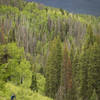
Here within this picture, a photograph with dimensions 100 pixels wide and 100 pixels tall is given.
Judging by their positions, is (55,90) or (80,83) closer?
(80,83)

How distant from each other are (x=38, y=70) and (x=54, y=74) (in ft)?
113

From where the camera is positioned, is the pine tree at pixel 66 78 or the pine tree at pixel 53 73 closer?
the pine tree at pixel 66 78

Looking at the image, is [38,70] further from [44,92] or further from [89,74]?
[89,74]

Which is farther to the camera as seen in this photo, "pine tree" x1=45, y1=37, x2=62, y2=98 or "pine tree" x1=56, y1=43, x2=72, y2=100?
"pine tree" x1=45, y1=37, x2=62, y2=98

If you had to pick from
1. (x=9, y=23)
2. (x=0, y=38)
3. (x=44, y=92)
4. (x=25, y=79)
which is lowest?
(x=44, y=92)

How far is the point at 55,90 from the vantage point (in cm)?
6091

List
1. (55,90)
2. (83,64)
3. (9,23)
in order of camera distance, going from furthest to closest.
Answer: (9,23) → (55,90) → (83,64)

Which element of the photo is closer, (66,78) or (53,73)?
(66,78)

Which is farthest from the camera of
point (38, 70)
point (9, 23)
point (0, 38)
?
point (9, 23)

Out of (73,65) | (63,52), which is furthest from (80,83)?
(63,52)

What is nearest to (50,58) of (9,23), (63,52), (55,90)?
(63,52)

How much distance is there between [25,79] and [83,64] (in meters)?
17.4

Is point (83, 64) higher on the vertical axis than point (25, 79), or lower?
higher

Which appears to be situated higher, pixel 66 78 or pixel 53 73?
pixel 53 73
